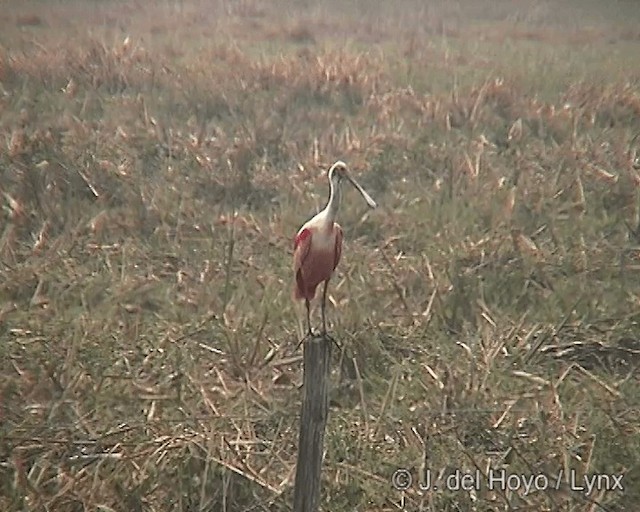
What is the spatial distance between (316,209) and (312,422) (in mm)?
610

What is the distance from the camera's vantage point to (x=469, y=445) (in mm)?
1771

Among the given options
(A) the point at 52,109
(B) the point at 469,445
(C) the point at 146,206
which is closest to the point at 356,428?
(B) the point at 469,445

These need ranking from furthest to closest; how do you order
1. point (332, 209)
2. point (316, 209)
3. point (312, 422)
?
point (316, 209) < point (332, 209) < point (312, 422)

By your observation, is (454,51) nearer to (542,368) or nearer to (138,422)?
(542,368)

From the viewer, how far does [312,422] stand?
1.42 meters

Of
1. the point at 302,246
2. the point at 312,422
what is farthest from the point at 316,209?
the point at 312,422

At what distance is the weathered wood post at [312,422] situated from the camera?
4.52 ft

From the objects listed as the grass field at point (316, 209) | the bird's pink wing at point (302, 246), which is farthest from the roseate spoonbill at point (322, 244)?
the grass field at point (316, 209)

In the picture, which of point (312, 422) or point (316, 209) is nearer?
point (312, 422)

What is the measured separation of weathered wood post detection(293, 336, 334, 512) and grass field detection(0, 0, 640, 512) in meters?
0.30

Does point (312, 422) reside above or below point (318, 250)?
below

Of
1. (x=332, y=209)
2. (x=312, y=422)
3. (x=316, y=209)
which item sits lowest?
(x=312, y=422)

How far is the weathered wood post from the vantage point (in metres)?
1.38

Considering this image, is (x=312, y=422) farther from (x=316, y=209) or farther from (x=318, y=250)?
(x=316, y=209)
